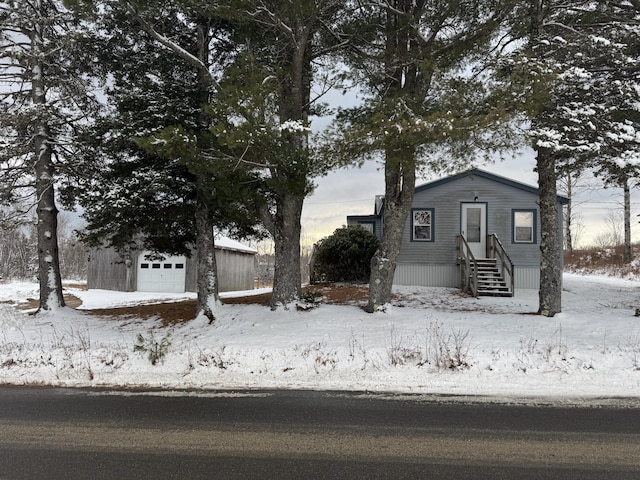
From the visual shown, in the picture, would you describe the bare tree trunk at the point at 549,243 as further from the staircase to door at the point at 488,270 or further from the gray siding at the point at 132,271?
the gray siding at the point at 132,271

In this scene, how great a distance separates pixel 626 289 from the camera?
1664cm

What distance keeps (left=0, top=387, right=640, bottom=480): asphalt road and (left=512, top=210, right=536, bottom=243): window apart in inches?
490

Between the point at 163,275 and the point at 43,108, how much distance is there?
1269 centimetres

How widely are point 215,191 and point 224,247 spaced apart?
49.2 feet

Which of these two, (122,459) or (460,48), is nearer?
(122,459)

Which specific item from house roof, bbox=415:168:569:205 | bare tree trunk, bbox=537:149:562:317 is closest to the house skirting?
house roof, bbox=415:168:569:205

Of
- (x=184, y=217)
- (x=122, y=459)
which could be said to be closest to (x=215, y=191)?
(x=184, y=217)

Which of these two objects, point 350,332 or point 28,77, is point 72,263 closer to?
point 28,77

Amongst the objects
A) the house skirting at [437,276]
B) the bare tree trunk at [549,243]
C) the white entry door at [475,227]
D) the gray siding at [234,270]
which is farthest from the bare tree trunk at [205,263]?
the gray siding at [234,270]

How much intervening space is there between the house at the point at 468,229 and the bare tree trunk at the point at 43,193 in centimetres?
1188

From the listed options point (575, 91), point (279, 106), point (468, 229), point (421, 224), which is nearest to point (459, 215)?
point (468, 229)

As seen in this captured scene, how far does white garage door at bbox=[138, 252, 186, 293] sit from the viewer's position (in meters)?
22.5

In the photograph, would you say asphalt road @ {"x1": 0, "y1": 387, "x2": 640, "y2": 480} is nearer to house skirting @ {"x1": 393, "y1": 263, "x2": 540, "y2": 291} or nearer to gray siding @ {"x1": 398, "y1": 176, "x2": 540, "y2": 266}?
house skirting @ {"x1": 393, "y1": 263, "x2": 540, "y2": 291}

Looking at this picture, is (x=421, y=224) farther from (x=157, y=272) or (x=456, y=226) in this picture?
(x=157, y=272)
